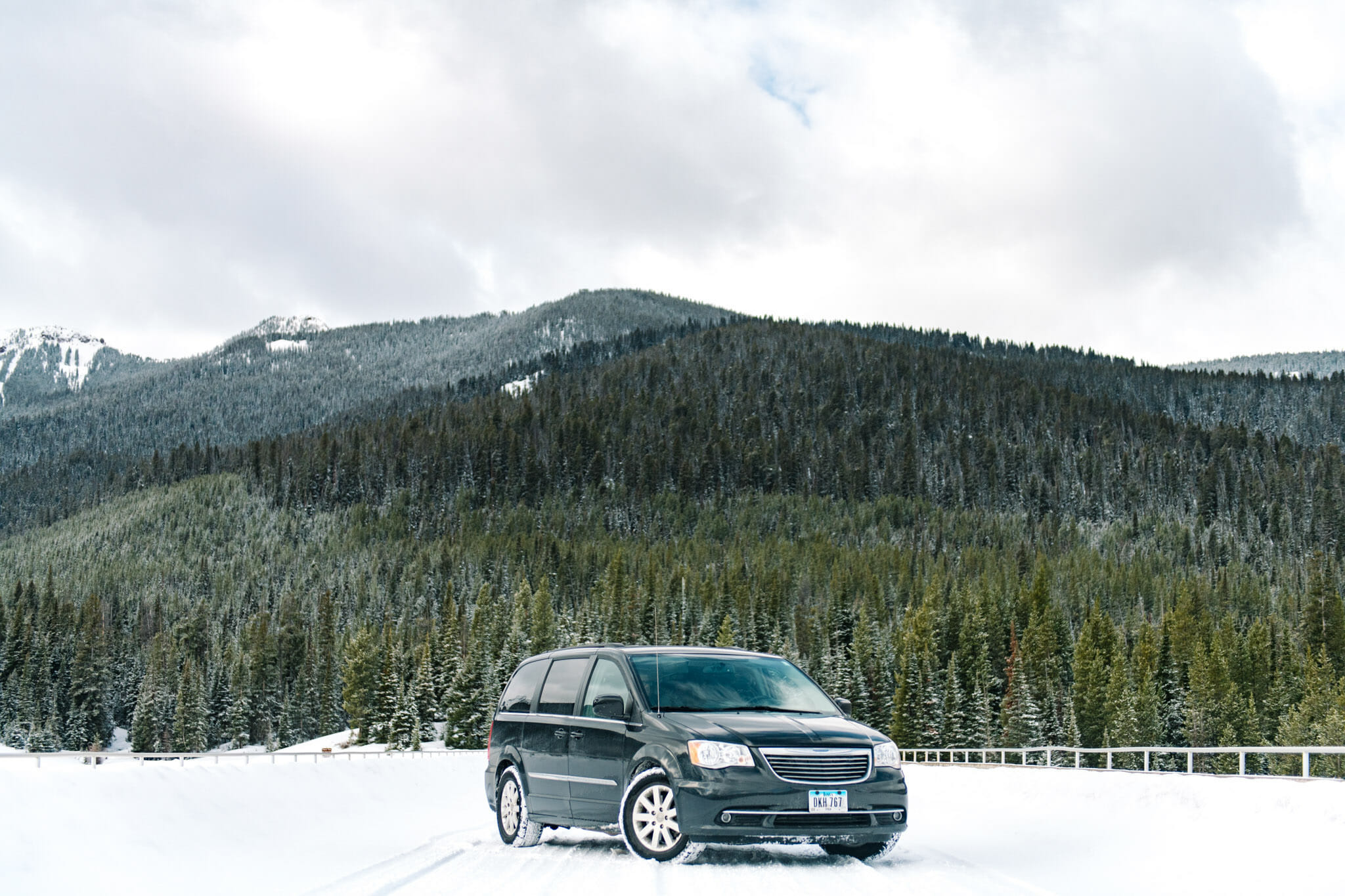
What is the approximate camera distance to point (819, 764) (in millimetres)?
10906

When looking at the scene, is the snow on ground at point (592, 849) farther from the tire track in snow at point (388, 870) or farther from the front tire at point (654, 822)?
the front tire at point (654, 822)

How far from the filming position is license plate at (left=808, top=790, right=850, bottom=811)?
35.2 ft

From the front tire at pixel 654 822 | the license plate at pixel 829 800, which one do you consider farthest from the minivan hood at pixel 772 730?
the front tire at pixel 654 822

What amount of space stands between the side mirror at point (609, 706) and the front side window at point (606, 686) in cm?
2

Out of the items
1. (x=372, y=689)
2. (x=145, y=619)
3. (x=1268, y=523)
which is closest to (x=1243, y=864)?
(x=372, y=689)

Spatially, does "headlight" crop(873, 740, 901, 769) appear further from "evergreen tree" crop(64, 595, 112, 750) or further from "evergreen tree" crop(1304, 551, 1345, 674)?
"evergreen tree" crop(64, 595, 112, 750)

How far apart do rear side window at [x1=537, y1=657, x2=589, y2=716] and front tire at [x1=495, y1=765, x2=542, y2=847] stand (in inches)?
38.4

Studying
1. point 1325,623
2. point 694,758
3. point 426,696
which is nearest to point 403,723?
point 426,696

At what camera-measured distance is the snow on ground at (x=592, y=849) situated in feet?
34.1

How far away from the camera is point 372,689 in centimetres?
8925

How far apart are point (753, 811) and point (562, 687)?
137 inches

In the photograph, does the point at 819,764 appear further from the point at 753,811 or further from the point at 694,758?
the point at 694,758

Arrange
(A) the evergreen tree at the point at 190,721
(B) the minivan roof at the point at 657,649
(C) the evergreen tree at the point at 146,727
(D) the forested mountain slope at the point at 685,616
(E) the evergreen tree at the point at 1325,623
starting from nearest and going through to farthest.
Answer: (B) the minivan roof at the point at 657,649
(D) the forested mountain slope at the point at 685,616
(A) the evergreen tree at the point at 190,721
(C) the evergreen tree at the point at 146,727
(E) the evergreen tree at the point at 1325,623

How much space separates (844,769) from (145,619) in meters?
153
